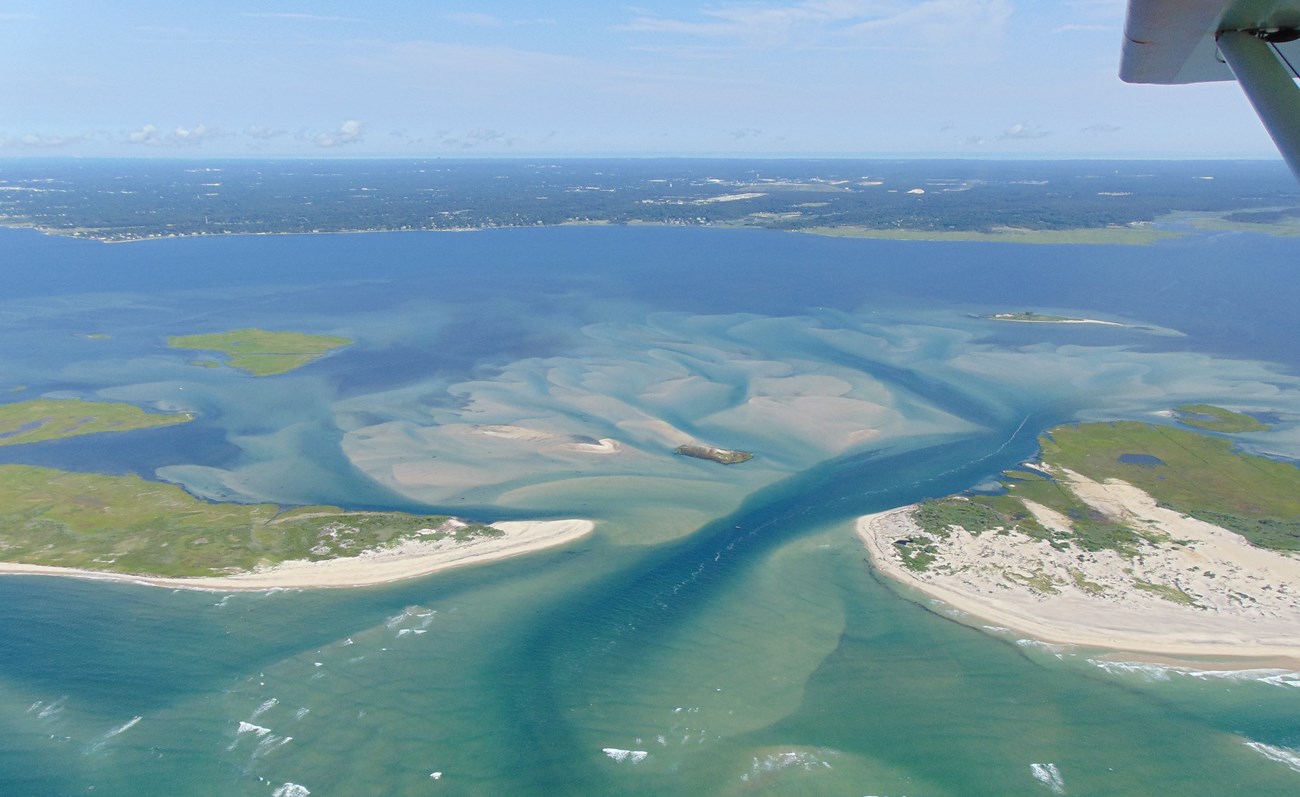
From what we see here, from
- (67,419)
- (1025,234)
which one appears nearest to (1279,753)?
(67,419)

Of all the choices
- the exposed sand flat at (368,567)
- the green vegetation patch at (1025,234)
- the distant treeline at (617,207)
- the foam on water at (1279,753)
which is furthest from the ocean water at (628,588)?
the distant treeline at (617,207)

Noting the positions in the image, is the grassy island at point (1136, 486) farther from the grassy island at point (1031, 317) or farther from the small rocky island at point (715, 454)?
the grassy island at point (1031, 317)

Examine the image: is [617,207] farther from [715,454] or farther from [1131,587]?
[1131,587]

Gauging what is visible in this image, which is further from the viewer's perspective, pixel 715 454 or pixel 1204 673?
pixel 715 454

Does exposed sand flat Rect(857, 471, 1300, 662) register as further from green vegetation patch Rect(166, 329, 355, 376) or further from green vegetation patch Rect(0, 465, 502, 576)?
green vegetation patch Rect(166, 329, 355, 376)

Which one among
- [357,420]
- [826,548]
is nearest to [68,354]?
[357,420]

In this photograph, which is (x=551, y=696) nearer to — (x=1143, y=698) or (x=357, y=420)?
(x=1143, y=698)
